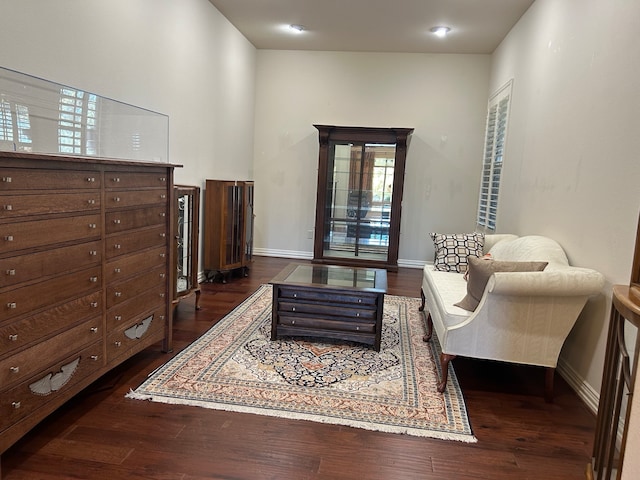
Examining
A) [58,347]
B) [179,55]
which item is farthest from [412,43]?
[58,347]

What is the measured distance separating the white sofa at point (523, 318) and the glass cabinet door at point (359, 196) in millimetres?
3532

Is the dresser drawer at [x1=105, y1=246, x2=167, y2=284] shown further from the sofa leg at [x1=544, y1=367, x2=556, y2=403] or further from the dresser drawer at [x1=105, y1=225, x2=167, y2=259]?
the sofa leg at [x1=544, y1=367, x2=556, y2=403]

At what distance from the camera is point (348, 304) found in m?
3.20

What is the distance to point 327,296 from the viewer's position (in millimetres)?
3209

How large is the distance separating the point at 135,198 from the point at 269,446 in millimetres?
1523

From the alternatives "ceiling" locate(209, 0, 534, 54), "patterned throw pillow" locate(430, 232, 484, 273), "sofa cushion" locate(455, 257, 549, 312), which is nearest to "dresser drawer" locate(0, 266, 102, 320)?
"sofa cushion" locate(455, 257, 549, 312)

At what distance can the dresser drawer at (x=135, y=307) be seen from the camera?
2.41 metres

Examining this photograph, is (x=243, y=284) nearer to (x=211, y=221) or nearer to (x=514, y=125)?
(x=211, y=221)

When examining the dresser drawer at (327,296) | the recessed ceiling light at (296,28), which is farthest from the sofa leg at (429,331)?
the recessed ceiling light at (296,28)

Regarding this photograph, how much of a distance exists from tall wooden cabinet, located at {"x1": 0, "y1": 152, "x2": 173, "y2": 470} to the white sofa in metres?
1.88

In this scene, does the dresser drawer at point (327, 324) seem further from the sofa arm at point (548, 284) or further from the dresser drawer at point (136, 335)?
the sofa arm at point (548, 284)

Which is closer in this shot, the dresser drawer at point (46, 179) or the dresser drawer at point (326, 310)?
the dresser drawer at point (46, 179)

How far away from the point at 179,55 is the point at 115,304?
279 centimetres

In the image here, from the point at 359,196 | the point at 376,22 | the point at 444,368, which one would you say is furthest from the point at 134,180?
the point at 359,196
